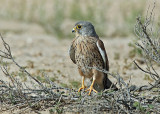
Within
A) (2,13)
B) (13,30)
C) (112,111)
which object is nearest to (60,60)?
(112,111)

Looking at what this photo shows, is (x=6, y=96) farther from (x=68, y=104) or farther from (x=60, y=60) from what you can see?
(x=60, y=60)

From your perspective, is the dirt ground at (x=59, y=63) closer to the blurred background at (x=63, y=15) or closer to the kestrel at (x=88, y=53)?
the kestrel at (x=88, y=53)

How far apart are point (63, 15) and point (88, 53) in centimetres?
1059

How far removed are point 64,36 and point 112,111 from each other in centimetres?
854

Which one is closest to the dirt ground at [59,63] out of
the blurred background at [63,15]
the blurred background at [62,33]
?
the blurred background at [62,33]

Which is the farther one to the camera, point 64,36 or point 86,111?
point 64,36

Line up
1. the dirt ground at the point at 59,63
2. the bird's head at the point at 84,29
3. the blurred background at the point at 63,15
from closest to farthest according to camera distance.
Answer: the bird's head at the point at 84,29 → the dirt ground at the point at 59,63 → the blurred background at the point at 63,15

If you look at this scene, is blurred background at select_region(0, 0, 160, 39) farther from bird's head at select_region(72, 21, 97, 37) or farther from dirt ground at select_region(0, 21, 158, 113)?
bird's head at select_region(72, 21, 97, 37)

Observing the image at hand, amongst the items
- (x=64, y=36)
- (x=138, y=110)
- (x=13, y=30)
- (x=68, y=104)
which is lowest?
(x=138, y=110)

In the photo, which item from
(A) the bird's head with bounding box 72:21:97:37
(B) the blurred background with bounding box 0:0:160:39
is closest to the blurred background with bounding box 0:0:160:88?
(B) the blurred background with bounding box 0:0:160:39

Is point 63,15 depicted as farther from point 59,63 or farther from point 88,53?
point 88,53

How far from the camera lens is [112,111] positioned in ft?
11.7

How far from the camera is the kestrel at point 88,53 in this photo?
4.50m

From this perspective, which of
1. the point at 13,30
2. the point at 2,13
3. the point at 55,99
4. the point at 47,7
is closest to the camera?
the point at 55,99
